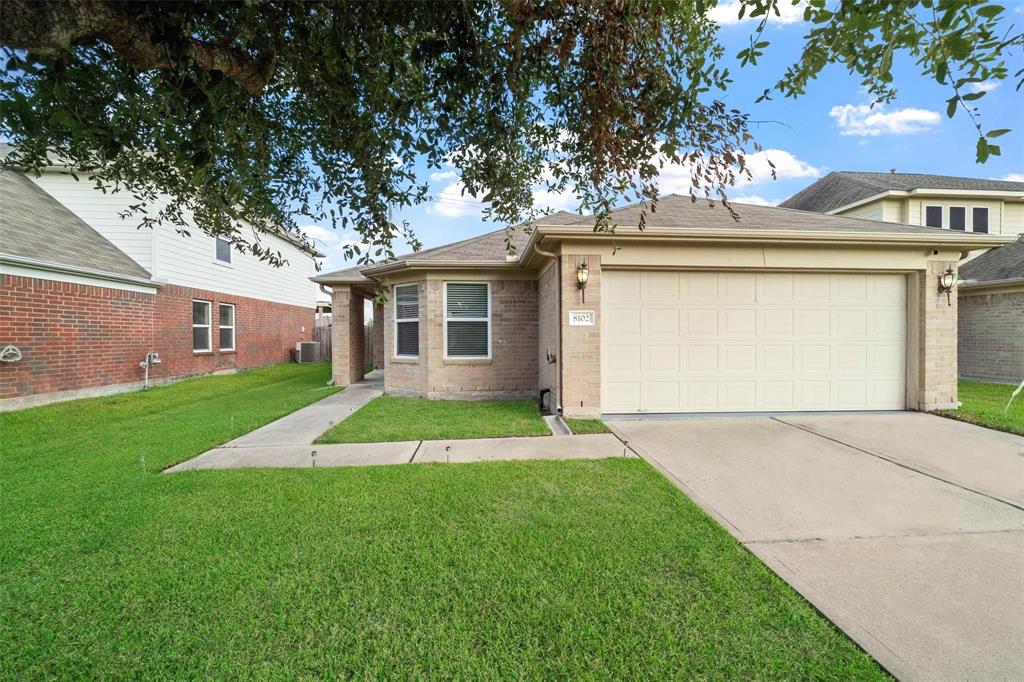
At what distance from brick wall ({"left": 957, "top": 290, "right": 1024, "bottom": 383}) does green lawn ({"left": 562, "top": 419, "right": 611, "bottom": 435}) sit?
11293 millimetres

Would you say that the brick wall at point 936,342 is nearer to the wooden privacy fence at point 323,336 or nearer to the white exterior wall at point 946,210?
the white exterior wall at point 946,210

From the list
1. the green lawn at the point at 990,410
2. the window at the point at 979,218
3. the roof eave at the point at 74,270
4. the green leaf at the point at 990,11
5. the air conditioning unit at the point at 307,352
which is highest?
the window at the point at 979,218

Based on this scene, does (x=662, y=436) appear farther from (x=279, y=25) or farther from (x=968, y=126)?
(x=279, y=25)

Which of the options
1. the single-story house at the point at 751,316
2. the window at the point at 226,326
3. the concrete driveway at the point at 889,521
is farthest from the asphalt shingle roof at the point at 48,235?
the concrete driveway at the point at 889,521

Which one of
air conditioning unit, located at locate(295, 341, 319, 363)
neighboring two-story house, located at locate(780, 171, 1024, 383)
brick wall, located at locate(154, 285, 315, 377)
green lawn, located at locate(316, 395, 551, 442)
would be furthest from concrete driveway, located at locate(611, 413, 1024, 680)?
air conditioning unit, located at locate(295, 341, 319, 363)

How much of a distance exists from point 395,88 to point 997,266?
16181 millimetres

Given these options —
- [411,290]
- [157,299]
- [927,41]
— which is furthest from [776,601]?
A: [157,299]

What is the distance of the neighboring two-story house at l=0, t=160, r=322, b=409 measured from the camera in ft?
25.0

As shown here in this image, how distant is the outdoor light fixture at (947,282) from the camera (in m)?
6.88

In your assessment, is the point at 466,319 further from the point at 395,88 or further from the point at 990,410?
the point at 990,410

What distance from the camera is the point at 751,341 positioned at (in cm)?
700

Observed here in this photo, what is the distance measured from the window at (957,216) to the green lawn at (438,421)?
1761cm

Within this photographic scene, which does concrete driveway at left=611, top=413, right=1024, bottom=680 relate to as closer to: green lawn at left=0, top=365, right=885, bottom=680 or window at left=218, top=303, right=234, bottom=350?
green lawn at left=0, top=365, right=885, bottom=680

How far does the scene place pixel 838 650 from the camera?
207cm
